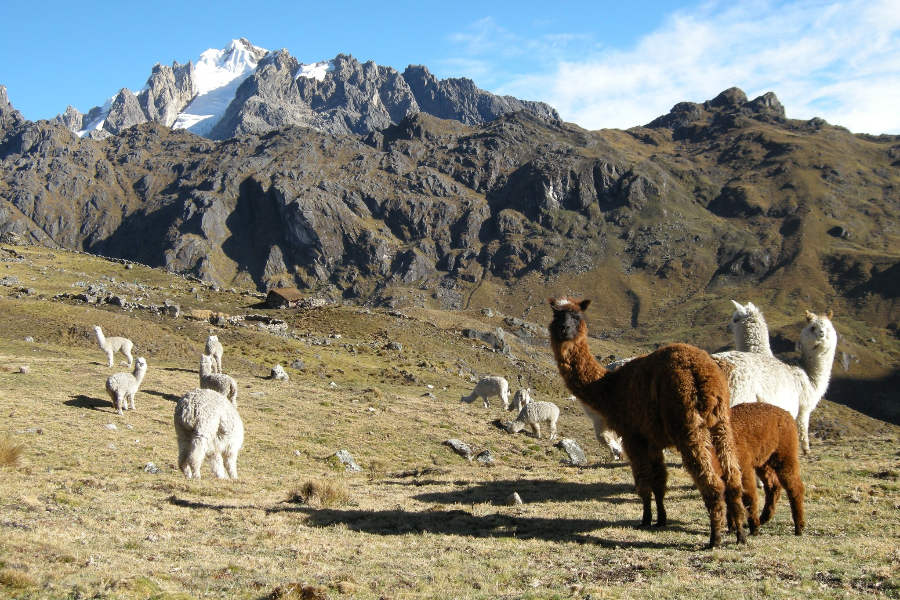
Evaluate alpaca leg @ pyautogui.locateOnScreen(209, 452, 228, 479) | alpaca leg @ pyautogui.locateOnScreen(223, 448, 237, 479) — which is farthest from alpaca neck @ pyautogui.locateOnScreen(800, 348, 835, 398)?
alpaca leg @ pyautogui.locateOnScreen(209, 452, 228, 479)

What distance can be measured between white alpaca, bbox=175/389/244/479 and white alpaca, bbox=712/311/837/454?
1212cm

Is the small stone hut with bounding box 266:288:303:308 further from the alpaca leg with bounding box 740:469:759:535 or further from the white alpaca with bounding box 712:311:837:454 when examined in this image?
the alpaca leg with bounding box 740:469:759:535

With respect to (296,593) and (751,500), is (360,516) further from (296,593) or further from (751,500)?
(751,500)

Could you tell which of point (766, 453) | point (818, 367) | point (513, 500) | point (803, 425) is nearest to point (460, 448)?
point (513, 500)

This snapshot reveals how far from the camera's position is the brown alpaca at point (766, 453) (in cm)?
960

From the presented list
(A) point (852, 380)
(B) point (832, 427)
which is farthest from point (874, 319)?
(B) point (832, 427)

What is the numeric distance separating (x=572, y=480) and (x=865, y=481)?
7.02 meters

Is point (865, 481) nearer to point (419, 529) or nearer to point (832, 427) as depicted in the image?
point (419, 529)

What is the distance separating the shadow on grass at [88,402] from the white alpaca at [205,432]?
10670 mm

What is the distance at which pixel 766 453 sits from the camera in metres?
9.81

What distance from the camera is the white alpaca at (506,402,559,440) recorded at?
29281 mm

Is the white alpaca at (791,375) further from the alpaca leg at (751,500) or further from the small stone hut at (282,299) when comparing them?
the small stone hut at (282,299)

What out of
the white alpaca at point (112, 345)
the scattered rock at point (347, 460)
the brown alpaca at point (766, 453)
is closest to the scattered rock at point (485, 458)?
the scattered rock at point (347, 460)

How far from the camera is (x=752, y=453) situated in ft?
31.6
